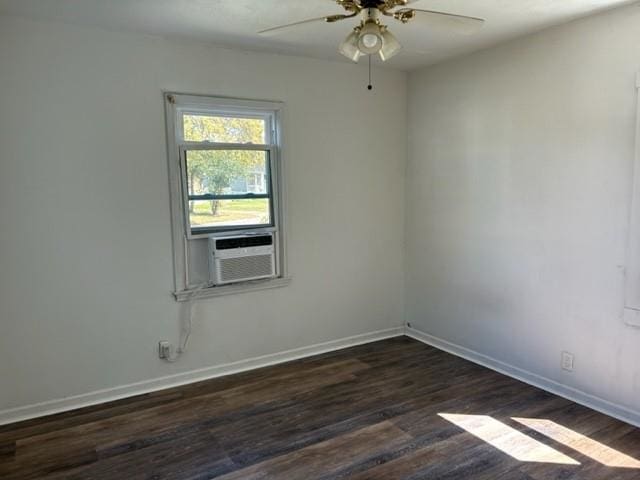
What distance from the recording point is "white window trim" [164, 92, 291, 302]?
332cm

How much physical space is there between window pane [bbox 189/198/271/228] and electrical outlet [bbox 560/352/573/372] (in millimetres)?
2325

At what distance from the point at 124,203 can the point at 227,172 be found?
776mm

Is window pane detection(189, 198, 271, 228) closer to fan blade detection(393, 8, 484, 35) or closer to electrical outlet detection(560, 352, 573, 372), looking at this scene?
fan blade detection(393, 8, 484, 35)

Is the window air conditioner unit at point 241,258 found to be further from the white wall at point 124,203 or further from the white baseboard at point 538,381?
the white baseboard at point 538,381

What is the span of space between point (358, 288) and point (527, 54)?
227 centimetres

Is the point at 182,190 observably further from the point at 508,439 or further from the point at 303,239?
the point at 508,439

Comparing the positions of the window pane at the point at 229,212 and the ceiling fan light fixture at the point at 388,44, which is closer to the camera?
the ceiling fan light fixture at the point at 388,44

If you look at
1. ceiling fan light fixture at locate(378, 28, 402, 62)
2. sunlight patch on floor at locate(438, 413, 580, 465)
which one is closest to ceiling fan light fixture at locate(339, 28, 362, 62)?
ceiling fan light fixture at locate(378, 28, 402, 62)

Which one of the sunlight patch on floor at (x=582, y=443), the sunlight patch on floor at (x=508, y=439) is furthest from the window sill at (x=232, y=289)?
the sunlight patch on floor at (x=582, y=443)

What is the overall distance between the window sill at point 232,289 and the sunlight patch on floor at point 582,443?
6.38 ft

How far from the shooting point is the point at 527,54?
10.7 ft

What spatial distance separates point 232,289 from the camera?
3627mm

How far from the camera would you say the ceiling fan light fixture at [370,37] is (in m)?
1.95

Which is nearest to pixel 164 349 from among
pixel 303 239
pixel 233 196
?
pixel 233 196
